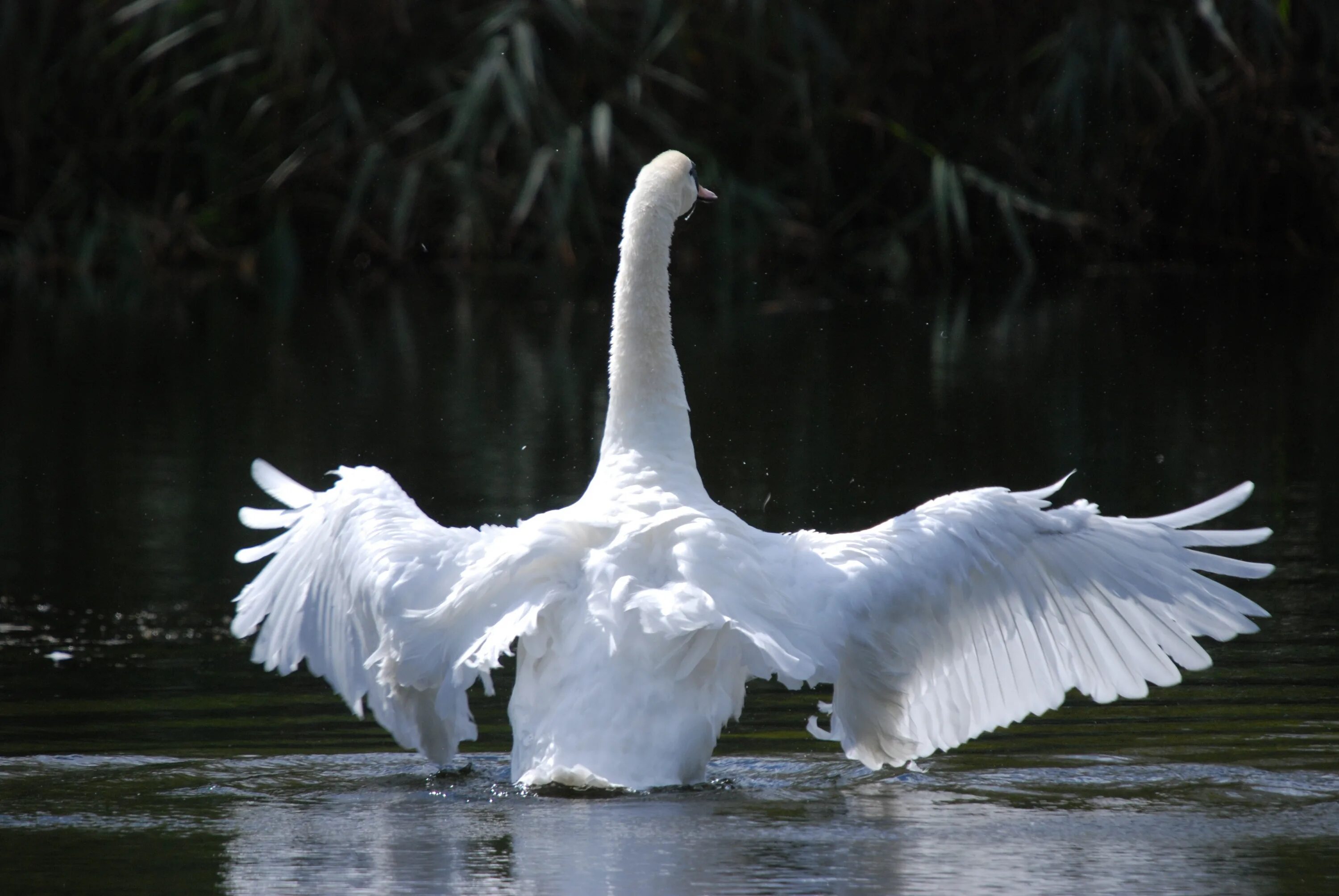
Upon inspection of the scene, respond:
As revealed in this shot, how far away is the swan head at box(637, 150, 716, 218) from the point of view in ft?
21.5

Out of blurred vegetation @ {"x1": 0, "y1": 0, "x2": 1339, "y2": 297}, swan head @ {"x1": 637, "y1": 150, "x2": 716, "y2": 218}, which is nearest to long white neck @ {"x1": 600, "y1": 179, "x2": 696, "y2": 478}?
swan head @ {"x1": 637, "y1": 150, "x2": 716, "y2": 218}

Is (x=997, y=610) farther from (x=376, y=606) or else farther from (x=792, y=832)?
(x=376, y=606)

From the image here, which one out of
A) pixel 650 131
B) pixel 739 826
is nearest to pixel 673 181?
pixel 739 826

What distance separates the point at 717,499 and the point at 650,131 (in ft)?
41.5

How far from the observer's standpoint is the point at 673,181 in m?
6.60

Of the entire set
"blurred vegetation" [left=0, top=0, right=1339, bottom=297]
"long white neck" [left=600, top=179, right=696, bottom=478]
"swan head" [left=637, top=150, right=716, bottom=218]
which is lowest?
"long white neck" [left=600, top=179, right=696, bottom=478]

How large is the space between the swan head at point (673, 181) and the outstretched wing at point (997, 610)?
1.33 meters

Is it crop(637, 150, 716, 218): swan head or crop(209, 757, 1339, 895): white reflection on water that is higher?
crop(637, 150, 716, 218): swan head

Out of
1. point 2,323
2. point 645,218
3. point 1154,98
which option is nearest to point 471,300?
point 2,323

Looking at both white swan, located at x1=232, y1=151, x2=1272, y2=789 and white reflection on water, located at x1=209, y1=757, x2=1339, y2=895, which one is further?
white swan, located at x1=232, y1=151, x2=1272, y2=789

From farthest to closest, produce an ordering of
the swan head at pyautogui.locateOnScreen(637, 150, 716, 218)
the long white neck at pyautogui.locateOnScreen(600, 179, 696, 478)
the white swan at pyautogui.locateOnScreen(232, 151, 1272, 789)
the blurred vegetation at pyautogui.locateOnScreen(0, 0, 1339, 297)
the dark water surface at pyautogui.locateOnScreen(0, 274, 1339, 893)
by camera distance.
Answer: the blurred vegetation at pyautogui.locateOnScreen(0, 0, 1339, 297) < the swan head at pyautogui.locateOnScreen(637, 150, 716, 218) < the long white neck at pyautogui.locateOnScreen(600, 179, 696, 478) < the white swan at pyautogui.locateOnScreen(232, 151, 1272, 789) < the dark water surface at pyautogui.locateOnScreen(0, 274, 1339, 893)

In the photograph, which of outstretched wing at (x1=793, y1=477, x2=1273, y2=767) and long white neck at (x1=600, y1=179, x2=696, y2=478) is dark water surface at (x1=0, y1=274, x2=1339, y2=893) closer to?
outstretched wing at (x1=793, y1=477, x2=1273, y2=767)

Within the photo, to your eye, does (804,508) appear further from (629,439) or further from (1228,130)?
(1228,130)

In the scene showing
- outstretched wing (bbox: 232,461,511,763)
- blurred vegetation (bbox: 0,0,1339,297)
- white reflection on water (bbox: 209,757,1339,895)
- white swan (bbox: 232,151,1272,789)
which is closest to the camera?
white reflection on water (bbox: 209,757,1339,895)
